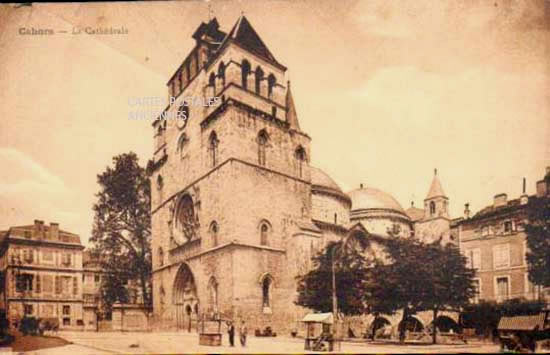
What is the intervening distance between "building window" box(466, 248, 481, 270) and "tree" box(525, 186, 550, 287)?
0.71 metres

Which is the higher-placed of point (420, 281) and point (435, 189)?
point (435, 189)

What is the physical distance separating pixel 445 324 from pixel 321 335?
208cm

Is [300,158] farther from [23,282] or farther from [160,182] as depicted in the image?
[23,282]

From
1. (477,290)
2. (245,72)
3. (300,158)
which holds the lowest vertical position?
(477,290)

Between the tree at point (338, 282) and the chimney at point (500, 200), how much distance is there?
2.19 metres

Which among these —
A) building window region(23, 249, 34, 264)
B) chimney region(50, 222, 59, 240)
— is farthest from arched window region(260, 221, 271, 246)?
building window region(23, 249, 34, 264)

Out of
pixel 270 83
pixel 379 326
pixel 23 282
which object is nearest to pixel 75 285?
pixel 23 282

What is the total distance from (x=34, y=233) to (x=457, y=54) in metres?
7.47

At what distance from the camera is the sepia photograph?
830 cm

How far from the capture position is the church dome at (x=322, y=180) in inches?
359

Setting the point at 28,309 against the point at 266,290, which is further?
the point at 266,290

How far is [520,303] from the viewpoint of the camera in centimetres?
800

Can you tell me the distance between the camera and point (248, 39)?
354 inches

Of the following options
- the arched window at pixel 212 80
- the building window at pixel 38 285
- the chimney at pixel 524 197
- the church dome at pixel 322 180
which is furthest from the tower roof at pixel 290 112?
the building window at pixel 38 285
